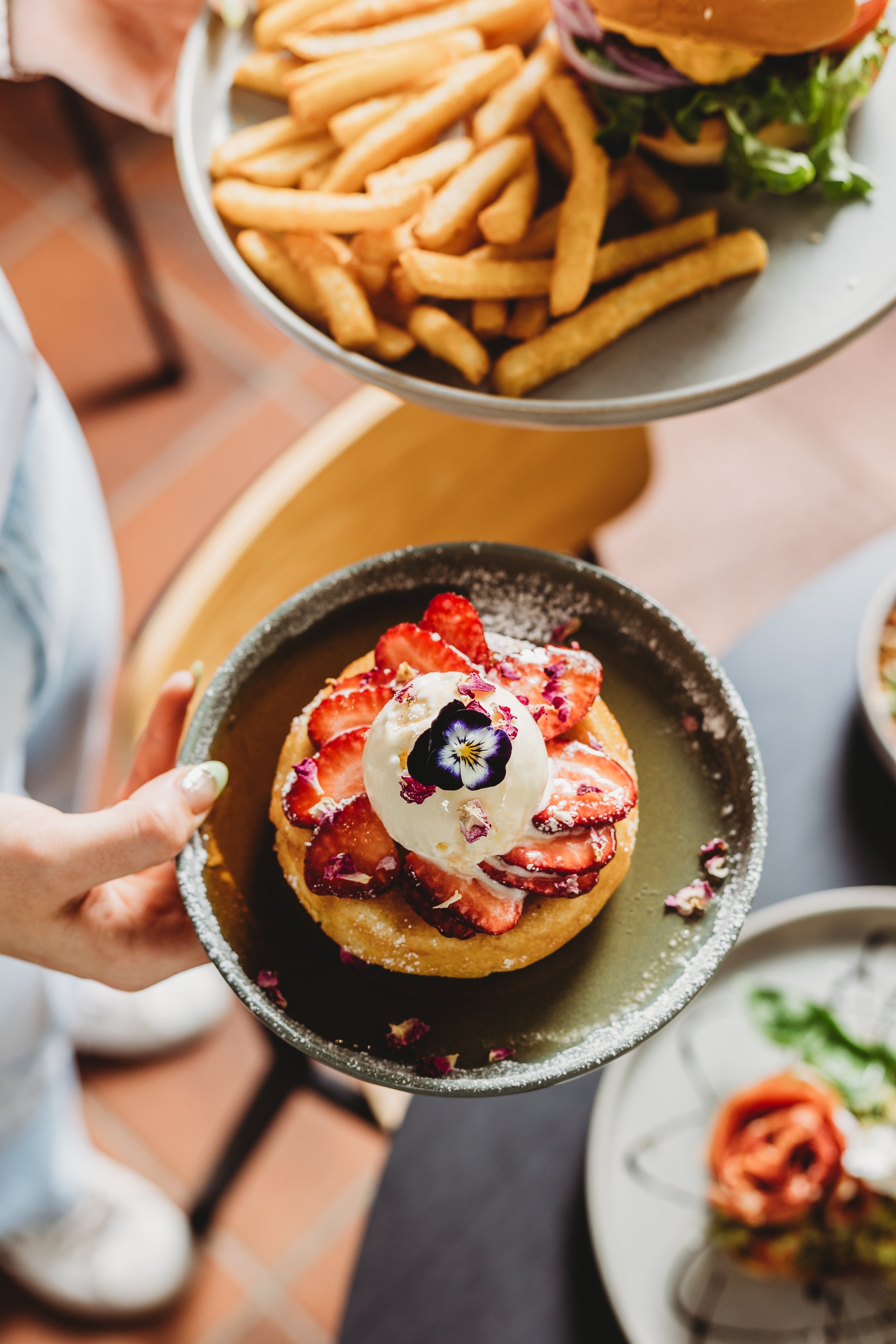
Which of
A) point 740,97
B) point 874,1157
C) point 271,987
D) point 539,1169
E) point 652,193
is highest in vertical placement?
point 740,97

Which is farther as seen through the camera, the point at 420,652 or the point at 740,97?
the point at 740,97

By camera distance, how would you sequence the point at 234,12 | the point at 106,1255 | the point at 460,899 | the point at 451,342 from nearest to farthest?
the point at 460,899
the point at 451,342
the point at 234,12
the point at 106,1255

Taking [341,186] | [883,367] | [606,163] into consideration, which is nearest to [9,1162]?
[341,186]

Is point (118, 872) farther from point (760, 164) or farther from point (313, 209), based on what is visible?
point (760, 164)

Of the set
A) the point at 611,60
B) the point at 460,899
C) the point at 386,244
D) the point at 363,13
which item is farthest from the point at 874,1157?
the point at 363,13

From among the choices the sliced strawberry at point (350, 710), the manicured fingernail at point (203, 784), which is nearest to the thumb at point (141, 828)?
the manicured fingernail at point (203, 784)

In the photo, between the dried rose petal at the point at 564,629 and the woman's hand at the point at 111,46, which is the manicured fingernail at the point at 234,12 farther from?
the dried rose petal at the point at 564,629

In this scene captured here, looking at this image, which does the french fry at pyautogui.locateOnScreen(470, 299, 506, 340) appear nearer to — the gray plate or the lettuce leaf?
the gray plate

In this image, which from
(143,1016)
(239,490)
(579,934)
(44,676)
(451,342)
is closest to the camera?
(579,934)

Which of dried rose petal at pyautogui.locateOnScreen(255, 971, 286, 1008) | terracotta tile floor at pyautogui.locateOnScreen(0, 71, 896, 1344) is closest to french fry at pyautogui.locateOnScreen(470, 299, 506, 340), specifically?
dried rose petal at pyautogui.locateOnScreen(255, 971, 286, 1008)
